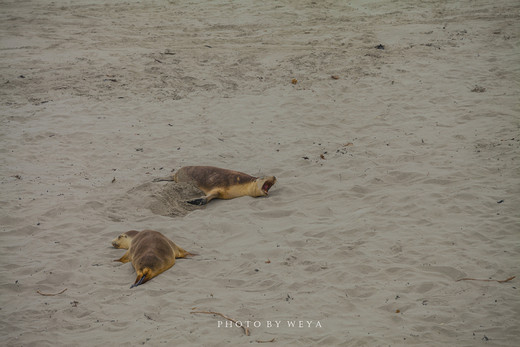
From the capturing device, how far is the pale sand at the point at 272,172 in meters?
3.91

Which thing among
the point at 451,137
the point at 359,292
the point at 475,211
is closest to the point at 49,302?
the point at 359,292

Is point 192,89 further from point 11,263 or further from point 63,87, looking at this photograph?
point 11,263

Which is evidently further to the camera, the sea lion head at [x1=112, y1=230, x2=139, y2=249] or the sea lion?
the sea lion head at [x1=112, y1=230, x2=139, y2=249]

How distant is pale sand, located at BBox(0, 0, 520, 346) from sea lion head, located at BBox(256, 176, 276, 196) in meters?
0.15

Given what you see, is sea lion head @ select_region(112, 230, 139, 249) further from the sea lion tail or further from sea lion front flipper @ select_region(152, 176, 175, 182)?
sea lion front flipper @ select_region(152, 176, 175, 182)

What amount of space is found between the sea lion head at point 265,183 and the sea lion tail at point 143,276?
1902 mm

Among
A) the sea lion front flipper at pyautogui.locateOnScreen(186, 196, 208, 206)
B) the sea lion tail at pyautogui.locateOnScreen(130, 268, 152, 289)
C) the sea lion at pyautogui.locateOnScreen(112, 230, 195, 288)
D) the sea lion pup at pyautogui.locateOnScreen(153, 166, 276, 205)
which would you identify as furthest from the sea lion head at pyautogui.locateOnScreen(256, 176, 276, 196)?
the sea lion tail at pyautogui.locateOnScreen(130, 268, 152, 289)

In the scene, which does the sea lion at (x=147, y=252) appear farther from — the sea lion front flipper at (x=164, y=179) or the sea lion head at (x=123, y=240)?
the sea lion front flipper at (x=164, y=179)

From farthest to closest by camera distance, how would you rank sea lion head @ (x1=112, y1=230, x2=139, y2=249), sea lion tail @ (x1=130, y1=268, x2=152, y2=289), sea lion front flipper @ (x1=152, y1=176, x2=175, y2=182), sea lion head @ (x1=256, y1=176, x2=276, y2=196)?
sea lion front flipper @ (x1=152, y1=176, x2=175, y2=182) < sea lion head @ (x1=256, y1=176, x2=276, y2=196) < sea lion head @ (x1=112, y1=230, x2=139, y2=249) < sea lion tail @ (x1=130, y1=268, x2=152, y2=289)

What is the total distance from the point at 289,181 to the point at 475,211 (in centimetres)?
216

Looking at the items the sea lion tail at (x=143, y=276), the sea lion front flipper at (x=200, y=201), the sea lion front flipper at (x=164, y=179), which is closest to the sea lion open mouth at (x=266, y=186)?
the sea lion front flipper at (x=200, y=201)

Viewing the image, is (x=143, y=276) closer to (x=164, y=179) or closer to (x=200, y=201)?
(x=200, y=201)

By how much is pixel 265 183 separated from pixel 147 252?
1.83 m

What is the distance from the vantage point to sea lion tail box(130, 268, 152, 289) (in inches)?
170
